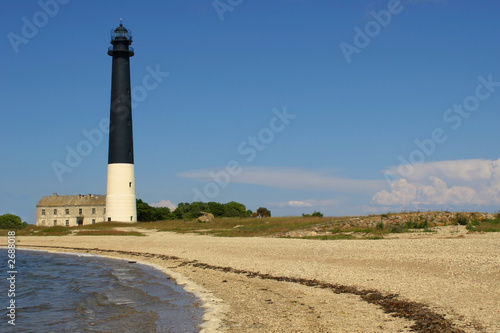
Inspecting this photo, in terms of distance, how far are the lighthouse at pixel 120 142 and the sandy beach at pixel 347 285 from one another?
28.1 meters

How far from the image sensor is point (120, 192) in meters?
53.6

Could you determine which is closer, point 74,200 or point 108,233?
point 108,233

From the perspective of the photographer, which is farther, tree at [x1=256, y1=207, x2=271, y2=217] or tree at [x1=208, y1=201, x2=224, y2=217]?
tree at [x1=208, y1=201, x2=224, y2=217]

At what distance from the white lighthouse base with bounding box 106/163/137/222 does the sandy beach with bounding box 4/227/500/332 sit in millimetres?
27910

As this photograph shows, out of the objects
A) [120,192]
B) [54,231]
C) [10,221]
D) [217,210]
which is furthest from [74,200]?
[120,192]

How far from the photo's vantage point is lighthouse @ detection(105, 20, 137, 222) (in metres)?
52.8

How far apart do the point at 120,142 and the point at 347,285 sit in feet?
139

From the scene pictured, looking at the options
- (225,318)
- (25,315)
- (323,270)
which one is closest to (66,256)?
(25,315)

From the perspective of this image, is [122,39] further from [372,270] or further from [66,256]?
[372,270]

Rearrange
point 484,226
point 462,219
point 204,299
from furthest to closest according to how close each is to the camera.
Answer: point 462,219 → point 484,226 → point 204,299

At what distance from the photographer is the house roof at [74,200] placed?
7531 centimetres

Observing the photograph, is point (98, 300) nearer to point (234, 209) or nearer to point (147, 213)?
point (147, 213)

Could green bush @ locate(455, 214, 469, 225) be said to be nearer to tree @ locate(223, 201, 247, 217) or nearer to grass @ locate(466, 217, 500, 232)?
grass @ locate(466, 217, 500, 232)

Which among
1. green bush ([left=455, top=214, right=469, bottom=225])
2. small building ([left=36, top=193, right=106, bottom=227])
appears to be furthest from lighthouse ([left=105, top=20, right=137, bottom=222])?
green bush ([left=455, top=214, right=469, bottom=225])
